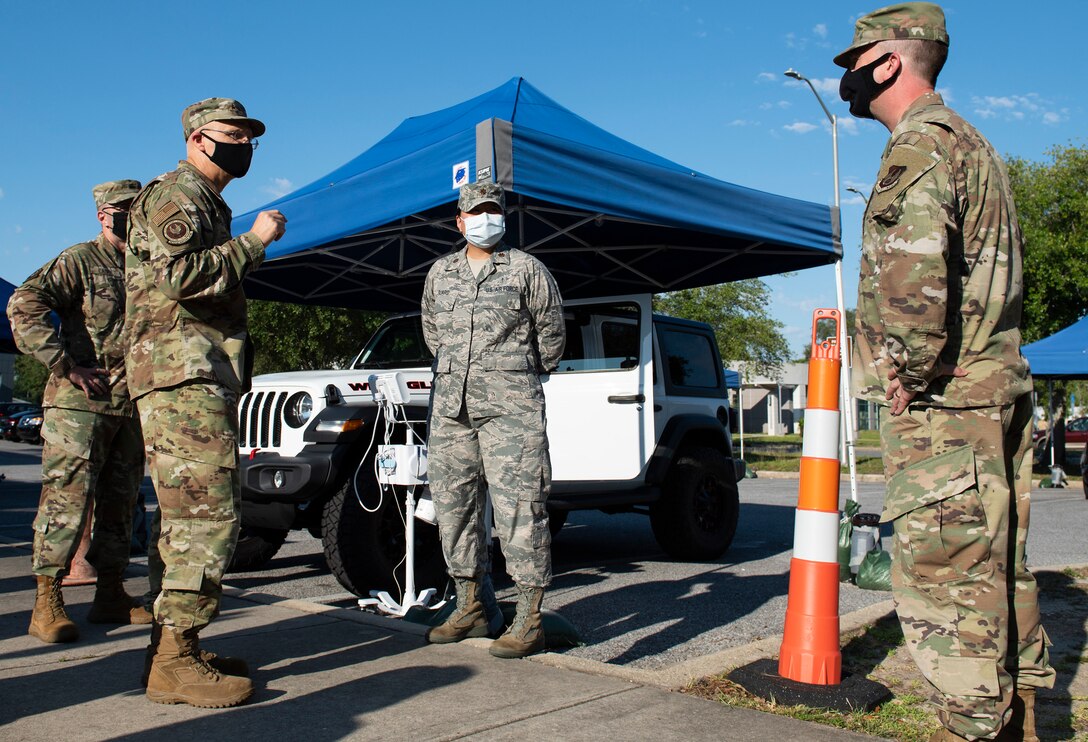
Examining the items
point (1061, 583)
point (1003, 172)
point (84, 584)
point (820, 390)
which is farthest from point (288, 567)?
point (1003, 172)

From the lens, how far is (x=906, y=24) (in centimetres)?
273

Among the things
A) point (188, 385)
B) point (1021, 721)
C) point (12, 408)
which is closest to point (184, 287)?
point (188, 385)

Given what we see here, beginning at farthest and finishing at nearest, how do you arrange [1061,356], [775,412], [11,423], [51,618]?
[775,412]
[11,423]
[1061,356]
[51,618]

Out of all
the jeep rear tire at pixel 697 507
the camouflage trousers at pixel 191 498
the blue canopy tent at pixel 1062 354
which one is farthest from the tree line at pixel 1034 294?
the camouflage trousers at pixel 191 498

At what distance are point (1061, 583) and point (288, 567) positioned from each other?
17.1 feet

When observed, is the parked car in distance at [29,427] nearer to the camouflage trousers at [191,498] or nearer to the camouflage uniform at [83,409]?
the camouflage uniform at [83,409]

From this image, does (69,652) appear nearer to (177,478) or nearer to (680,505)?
(177,478)

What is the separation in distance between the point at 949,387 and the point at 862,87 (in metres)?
0.98

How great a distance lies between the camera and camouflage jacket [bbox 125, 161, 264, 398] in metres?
3.19

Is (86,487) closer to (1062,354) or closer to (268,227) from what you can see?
(268,227)

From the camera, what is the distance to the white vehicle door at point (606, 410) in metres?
6.39

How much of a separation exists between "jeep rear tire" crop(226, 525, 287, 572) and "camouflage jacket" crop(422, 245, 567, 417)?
2.94m

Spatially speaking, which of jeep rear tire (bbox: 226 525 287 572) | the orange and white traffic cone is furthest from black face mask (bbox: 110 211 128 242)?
the orange and white traffic cone

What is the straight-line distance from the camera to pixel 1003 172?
274 cm
